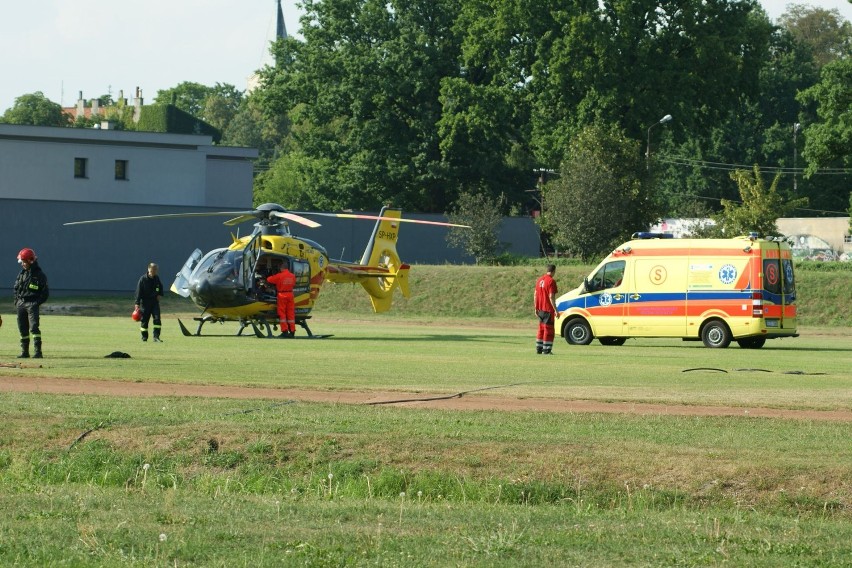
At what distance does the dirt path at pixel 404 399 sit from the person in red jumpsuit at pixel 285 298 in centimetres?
1454

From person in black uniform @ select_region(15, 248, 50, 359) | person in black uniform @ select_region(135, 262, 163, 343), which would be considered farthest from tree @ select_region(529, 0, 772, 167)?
person in black uniform @ select_region(15, 248, 50, 359)

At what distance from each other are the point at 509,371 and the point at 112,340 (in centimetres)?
1233

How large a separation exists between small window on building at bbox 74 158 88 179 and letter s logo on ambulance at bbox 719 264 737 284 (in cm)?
4887

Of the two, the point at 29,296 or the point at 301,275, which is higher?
the point at 301,275

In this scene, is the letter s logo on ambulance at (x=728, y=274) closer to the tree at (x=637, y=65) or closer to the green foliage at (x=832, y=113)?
the green foliage at (x=832, y=113)

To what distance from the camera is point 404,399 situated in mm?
18453

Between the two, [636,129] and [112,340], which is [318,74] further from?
[112,340]

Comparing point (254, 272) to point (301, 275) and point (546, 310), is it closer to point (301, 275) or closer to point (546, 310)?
point (301, 275)

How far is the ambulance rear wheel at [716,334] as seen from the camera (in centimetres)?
3459

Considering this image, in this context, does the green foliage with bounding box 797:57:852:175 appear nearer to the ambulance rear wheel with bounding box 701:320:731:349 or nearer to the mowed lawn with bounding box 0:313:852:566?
the ambulance rear wheel with bounding box 701:320:731:349

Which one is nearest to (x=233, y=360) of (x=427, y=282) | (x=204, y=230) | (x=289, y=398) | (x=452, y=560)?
(x=289, y=398)

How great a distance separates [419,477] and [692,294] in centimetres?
2268

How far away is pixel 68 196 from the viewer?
244 feet

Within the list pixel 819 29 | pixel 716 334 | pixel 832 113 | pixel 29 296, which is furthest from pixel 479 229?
pixel 819 29
